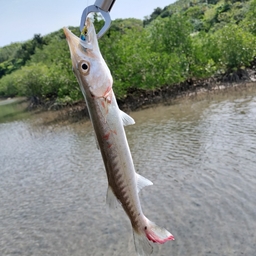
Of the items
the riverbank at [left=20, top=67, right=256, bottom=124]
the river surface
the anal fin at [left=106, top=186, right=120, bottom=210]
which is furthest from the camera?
the riverbank at [left=20, top=67, right=256, bottom=124]

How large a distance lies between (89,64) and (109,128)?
0.55m

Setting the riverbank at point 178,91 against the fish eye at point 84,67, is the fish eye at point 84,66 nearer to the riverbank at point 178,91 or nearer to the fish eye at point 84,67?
the fish eye at point 84,67

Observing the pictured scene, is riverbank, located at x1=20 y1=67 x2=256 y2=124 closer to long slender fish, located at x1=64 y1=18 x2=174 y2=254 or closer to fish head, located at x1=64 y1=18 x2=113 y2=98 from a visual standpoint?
long slender fish, located at x1=64 y1=18 x2=174 y2=254

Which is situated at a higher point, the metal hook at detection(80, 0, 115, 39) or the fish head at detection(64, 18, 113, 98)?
the metal hook at detection(80, 0, 115, 39)

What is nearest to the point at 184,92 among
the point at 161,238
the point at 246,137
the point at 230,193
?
the point at 246,137

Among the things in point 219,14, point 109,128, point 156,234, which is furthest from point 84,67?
point 219,14

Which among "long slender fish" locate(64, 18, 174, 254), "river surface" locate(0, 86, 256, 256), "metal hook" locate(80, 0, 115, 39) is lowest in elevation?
"river surface" locate(0, 86, 256, 256)

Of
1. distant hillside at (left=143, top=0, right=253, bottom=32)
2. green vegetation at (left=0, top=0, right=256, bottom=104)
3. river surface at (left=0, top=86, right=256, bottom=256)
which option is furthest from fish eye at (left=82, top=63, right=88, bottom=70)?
distant hillside at (left=143, top=0, right=253, bottom=32)

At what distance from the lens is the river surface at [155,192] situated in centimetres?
952

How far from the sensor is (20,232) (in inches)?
455

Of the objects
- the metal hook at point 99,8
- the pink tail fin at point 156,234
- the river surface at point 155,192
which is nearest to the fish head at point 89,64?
the metal hook at point 99,8

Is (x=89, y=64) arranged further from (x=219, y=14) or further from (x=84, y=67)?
(x=219, y=14)

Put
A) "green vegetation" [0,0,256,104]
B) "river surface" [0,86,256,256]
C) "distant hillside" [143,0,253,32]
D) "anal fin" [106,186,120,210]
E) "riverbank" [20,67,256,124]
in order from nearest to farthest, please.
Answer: "anal fin" [106,186,120,210], "river surface" [0,86,256,256], "green vegetation" [0,0,256,104], "riverbank" [20,67,256,124], "distant hillside" [143,0,253,32]

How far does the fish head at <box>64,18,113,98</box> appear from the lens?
8.63 ft
